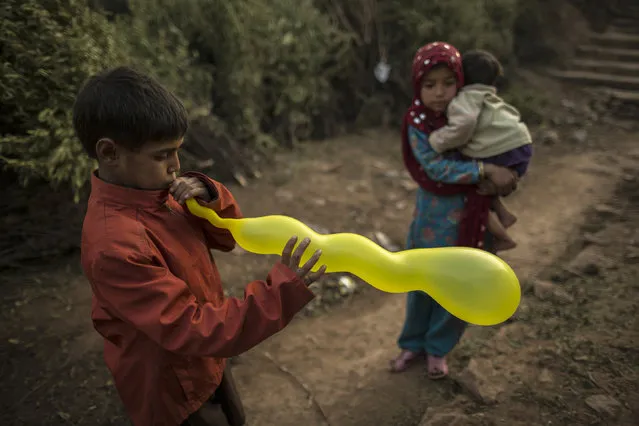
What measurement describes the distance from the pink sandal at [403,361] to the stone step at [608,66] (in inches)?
273

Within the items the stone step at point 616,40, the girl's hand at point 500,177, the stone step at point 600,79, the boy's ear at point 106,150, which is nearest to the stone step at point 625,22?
the stone step at point 616,40

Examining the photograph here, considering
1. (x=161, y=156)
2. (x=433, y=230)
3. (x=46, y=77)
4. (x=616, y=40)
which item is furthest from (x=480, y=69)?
(x=616, y=40)

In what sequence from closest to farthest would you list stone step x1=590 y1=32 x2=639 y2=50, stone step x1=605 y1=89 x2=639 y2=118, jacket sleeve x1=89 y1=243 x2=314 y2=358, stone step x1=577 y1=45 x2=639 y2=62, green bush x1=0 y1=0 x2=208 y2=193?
1. jacket sleeve x1=89 y1=243 x2=314 y2=358
2. green bush x1=0 y1=0 x2=208 y2=193
3. stone step x1=605 y1=89 x2=639 y2=118
4. stone step x1=577 y1=45 x2=639 y2=62
5. stone step x1=590 y1=32 x2=639 y2=50

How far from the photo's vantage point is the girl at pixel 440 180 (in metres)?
2.21

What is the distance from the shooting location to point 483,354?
9.09 ft

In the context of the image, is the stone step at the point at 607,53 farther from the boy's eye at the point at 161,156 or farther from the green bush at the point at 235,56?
the boy's eye at the point at 161,156

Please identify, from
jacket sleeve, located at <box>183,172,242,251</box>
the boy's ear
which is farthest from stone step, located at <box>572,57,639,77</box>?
the boy's ear

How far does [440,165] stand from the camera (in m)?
2.27

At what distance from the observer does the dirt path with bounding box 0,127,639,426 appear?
2617 millimetres

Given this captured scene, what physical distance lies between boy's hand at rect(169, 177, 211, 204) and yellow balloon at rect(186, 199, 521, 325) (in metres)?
0.26

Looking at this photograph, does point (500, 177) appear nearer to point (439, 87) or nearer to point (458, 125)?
point (458, 125)

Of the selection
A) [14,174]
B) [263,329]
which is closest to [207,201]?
[263,329]

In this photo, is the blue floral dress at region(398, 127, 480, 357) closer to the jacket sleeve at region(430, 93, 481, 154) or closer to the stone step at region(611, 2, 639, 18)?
the jacket sleeve at region(430, 93, 481, 154)

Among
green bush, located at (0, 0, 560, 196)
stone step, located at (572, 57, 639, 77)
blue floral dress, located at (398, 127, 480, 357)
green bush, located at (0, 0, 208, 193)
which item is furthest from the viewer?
stone step, located at (572, 57, 639, 77)
